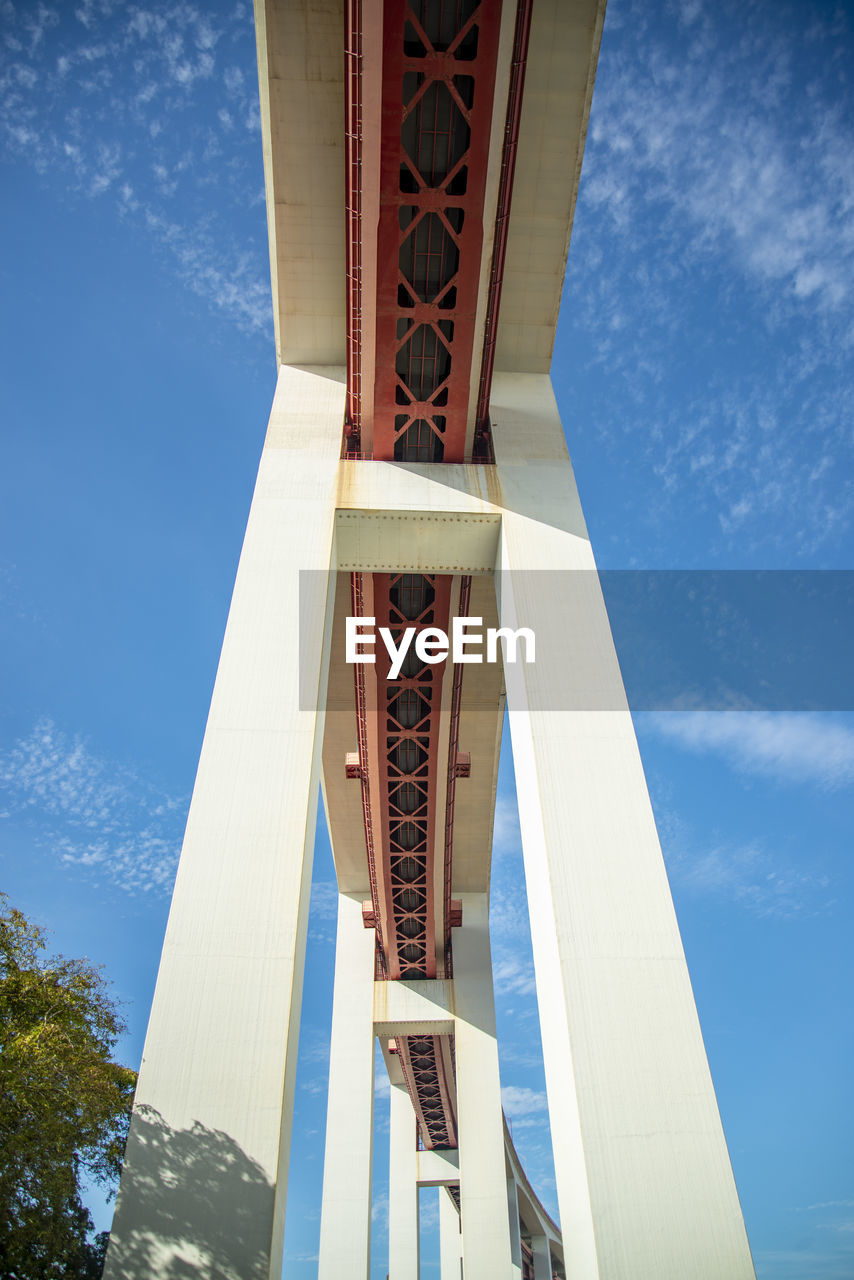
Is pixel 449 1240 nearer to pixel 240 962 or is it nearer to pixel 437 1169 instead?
pixel 437 1169

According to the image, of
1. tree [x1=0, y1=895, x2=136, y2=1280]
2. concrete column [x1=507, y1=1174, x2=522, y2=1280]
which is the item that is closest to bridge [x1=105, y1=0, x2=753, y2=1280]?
tree [x1=0, y1=895, x2=136, y2=1280]

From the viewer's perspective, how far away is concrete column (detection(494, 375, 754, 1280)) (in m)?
7.04

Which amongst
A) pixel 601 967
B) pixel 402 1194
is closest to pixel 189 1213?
pixel 601 967

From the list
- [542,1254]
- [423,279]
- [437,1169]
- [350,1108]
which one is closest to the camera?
[423,279]

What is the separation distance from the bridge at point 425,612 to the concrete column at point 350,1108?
46.7ft

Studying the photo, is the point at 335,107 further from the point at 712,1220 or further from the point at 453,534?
the point at 712,1220

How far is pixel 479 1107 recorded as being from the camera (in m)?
24.5

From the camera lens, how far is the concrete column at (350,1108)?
2247cm

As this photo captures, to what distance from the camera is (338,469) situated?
12.4m

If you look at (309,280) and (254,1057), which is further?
(309,280)

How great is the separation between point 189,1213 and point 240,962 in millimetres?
2198

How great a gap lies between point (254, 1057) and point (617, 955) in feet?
13.8

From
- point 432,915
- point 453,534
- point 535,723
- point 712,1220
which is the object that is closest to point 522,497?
point 453,534

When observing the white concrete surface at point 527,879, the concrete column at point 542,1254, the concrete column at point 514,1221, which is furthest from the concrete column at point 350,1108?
the concrete column at point 542,1254
